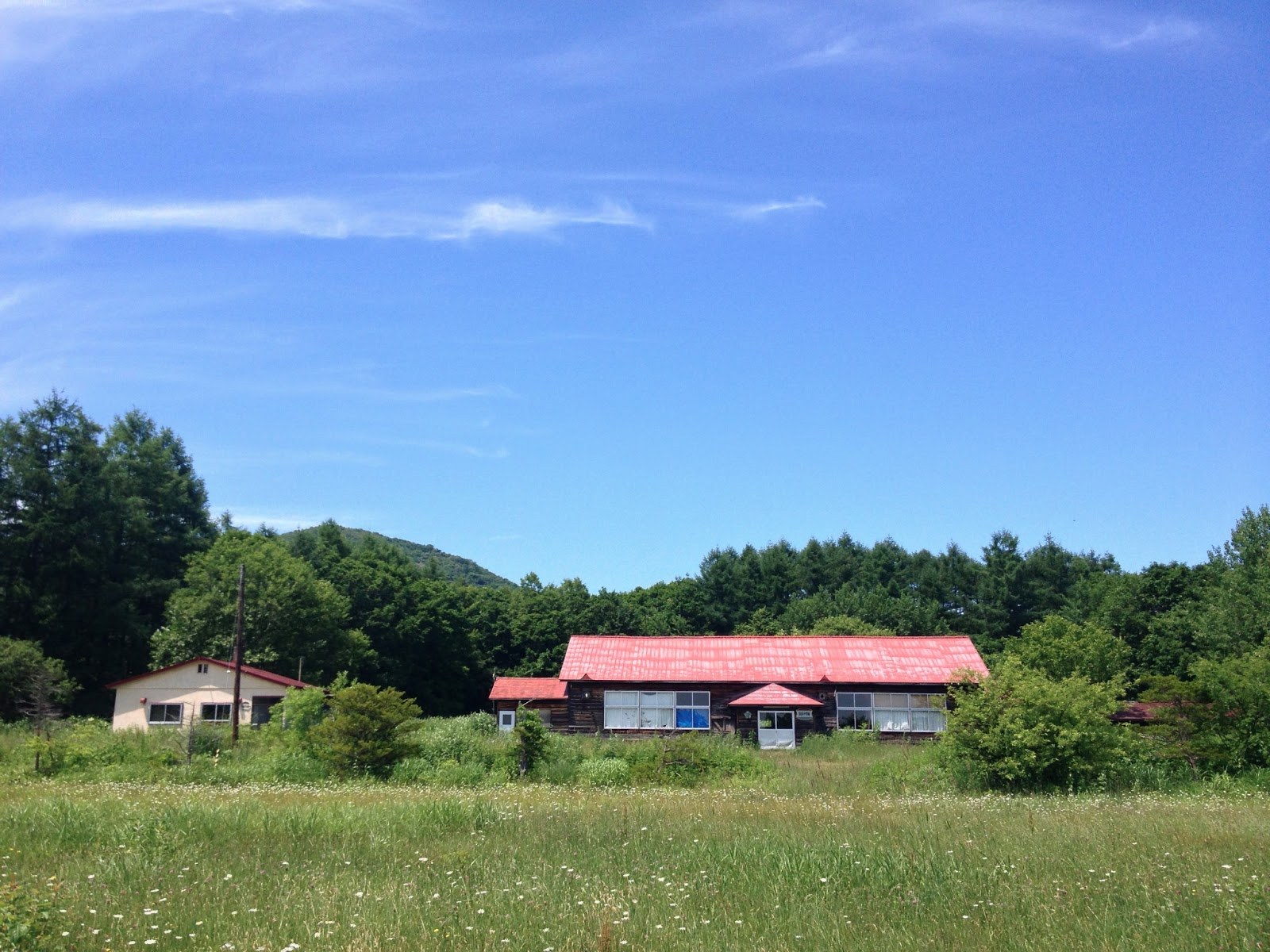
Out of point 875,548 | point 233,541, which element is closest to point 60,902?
point 233,541

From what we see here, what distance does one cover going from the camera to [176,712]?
45219 millimetres

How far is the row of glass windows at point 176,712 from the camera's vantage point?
4516 centimetres

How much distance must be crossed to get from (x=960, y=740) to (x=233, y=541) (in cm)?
4992

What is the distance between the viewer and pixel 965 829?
1366 centimetres

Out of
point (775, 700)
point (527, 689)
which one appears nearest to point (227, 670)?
point (527, 689)

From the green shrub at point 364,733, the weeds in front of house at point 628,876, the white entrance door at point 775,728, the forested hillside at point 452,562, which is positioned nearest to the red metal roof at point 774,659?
the white entrance door at point 775,728

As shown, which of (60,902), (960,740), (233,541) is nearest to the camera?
(60,902)

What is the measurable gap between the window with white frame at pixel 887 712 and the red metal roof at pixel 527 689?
18.2 meters

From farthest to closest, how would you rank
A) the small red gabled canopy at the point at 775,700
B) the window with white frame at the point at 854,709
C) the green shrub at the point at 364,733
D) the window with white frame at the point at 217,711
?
the window with white frame at the point at 217,711 → the window with white frame at the point at 854,709 → the small red gabled canopy at the point at 775,700 → the green shrub at the point at 364,733

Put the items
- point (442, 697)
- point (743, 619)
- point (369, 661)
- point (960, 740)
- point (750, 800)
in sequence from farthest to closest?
1. point (743, 619)
2. point (442, 697)
3. point (369, 661)
4. point (960, 740)
5. point (750, 800)

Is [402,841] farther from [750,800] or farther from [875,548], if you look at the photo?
[875,548]

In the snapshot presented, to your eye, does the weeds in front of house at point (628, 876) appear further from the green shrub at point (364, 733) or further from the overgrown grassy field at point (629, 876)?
the green shrub at point (364, 733)

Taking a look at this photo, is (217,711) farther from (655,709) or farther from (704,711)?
(704,711)

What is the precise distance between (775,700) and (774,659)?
3.51 m
